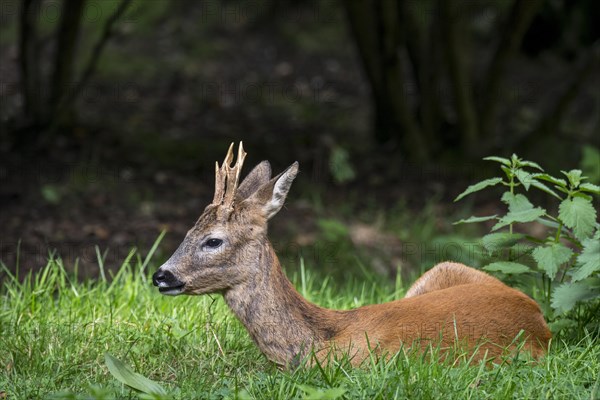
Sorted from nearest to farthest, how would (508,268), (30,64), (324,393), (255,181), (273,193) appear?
(324,393) < (273,193) < (255,181) < (508,268) < (30,64)

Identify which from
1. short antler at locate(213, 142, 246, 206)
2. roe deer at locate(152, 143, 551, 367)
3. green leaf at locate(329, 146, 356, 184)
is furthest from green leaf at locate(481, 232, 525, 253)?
green leaf at locate(329, 146, 356, 184)

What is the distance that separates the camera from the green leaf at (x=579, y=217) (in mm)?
4191

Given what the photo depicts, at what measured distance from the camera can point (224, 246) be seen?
3965 mm

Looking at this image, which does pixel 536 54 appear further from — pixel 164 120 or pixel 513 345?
pixel 513 345

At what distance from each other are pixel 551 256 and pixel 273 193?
1213 millimetres

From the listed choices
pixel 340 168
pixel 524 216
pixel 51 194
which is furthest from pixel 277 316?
pixel 340 168

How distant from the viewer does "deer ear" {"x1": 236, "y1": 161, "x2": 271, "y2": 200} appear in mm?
4219

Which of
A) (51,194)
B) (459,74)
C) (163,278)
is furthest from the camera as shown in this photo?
(459,74)

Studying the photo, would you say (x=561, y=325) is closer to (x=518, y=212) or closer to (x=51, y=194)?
(x=518, y=212)

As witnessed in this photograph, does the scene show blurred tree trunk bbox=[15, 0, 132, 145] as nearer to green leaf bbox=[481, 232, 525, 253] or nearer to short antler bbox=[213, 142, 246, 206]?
short antler bbox=[213, 142, 246, 206]

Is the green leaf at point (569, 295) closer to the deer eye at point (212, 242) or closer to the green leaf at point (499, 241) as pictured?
the green leaf at point (499, 241)

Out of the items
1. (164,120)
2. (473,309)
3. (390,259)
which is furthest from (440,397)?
(164,120)

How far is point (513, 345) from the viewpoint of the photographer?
158 inches

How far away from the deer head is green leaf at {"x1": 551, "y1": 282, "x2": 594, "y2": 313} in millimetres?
1239
